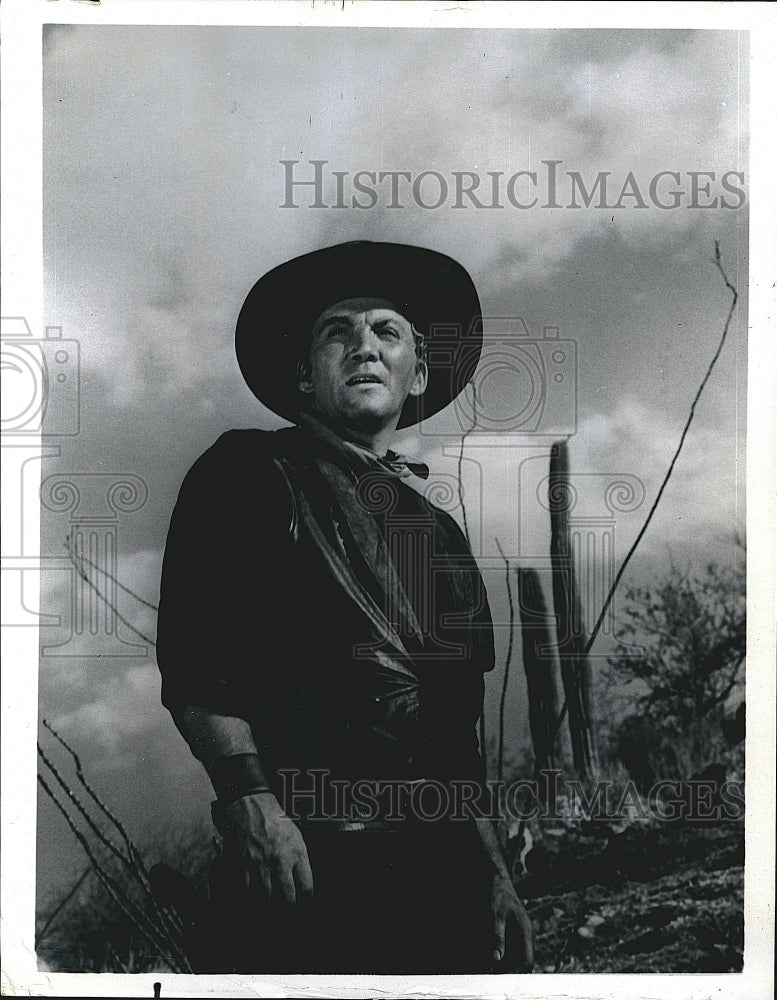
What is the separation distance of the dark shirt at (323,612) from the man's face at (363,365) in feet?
0.34

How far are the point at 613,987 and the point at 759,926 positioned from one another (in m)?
0.38

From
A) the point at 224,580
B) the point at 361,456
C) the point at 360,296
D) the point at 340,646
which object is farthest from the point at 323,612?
the point at 360,296

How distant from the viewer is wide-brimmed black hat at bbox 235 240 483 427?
2.29 metres

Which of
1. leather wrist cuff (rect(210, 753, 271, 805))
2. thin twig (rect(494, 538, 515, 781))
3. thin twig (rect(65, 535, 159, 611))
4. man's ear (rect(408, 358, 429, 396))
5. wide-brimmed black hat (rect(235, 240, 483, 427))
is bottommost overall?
leather wrist cuff (rect(210, 753, 271, 805))

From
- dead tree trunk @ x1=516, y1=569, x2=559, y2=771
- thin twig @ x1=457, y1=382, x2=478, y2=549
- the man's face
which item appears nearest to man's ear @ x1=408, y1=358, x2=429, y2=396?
the man's face

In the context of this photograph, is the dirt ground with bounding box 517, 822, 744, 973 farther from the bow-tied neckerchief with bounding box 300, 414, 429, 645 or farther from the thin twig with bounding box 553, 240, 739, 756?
the bow-tied neckerchief with bounding box 300, 414, 429, 645

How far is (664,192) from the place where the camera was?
233 centimetres

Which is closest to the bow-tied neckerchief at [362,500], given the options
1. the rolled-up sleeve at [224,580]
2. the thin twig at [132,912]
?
the rolled-up sleeve at [224,580]

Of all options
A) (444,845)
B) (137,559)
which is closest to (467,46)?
(137,559)

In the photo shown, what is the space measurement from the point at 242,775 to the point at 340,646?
0.37 meters

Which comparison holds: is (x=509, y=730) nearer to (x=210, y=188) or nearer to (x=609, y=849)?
(x=609, y=849)

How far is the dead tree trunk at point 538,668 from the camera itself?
2287 millimetres

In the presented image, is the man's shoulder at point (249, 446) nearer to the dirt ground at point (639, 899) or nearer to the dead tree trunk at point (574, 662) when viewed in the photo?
the dead tree trunk at point (574, 662)

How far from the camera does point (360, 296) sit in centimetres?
A: 229
